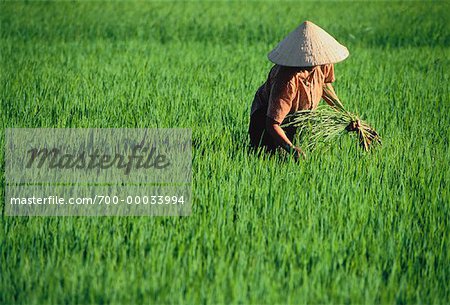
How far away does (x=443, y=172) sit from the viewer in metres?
4.04

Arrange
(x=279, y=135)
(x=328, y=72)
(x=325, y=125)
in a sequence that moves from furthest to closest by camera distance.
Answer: (x=328, y=72) < (x=325, y=125) < (x=279, y=135)

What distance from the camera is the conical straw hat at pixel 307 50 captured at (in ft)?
13.1

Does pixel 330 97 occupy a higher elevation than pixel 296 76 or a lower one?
lower

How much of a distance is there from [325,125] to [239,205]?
3.09 feet

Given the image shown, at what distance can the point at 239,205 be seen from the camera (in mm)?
3463

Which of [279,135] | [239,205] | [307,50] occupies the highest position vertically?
[307,50]

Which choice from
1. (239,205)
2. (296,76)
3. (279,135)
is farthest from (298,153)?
(239,205)

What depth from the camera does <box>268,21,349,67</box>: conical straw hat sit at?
401 cm

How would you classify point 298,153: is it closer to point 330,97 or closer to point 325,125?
point 325,125

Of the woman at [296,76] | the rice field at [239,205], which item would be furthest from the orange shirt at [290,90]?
the rice field at [239,205]

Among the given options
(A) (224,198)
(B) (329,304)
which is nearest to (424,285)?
(B) (329,304)

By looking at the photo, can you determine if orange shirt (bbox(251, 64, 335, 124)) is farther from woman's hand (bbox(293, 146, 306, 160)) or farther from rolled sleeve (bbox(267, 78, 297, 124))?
woman's hand (bbox(293, 146, 306, 160))

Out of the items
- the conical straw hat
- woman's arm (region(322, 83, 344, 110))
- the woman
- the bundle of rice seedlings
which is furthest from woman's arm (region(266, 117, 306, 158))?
woman's arm (region(322, 83, 344, 110))

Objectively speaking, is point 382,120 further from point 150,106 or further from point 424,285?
point 424,285
